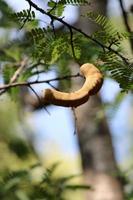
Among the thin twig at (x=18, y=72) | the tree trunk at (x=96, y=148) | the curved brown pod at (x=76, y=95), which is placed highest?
the tree trunk at (x=96, y=148)

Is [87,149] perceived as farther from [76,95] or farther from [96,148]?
[76,95]

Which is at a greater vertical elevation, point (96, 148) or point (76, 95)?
point (96, 148)

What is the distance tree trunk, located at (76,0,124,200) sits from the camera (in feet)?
8.47

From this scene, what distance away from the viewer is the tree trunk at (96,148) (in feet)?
8.47

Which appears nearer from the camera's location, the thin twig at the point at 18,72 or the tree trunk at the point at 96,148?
the thin twig at the point at 18,72

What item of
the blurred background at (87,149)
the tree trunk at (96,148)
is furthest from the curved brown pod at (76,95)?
the tree trunk at (96,148)

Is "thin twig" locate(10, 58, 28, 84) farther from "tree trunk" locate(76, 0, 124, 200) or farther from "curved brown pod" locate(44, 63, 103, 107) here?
"tree trunk" locate(76, 0, 124, 200)

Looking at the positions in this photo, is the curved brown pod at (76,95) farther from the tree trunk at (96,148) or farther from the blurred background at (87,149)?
the tree trunk at (96,148)

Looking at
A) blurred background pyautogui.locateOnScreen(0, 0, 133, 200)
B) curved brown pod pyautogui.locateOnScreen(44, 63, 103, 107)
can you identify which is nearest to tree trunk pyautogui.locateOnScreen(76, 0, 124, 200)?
blurred background pyautogui.locateOnScreen(0, 0, 133, 200)

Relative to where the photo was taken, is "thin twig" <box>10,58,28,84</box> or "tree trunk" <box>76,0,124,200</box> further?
"tree trunk" <box>76,0,124,200</box>

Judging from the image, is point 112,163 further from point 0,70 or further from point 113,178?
point 0,70

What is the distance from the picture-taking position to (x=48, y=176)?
173cm

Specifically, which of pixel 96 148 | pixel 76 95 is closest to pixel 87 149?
pixel 96 148

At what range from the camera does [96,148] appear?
9.11 feet
